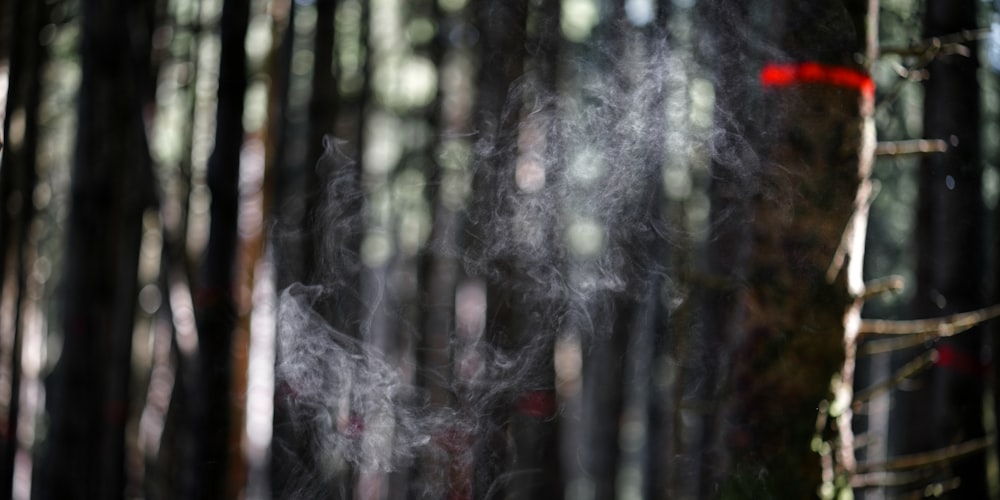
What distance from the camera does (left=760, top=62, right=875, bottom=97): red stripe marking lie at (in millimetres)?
1104

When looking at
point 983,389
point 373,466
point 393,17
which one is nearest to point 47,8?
point 393,17

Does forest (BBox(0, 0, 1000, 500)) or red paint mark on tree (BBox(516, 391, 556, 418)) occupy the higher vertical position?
forest (BBox(0, 0, 1000, 500))

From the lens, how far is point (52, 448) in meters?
2.87

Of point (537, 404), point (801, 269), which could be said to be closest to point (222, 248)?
point (801, 269)

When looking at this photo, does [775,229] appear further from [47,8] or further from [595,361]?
[47,8]


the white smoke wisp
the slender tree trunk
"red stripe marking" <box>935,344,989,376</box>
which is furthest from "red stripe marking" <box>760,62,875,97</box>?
"red stripe marking" <box>935,344,989,376</box>

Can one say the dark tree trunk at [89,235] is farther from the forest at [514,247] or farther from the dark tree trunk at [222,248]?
the dark tree trunk at [222,248]

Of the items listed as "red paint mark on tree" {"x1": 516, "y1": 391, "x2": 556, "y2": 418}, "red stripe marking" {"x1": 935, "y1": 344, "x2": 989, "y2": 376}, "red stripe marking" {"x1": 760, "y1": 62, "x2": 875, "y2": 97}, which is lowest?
"red paint mark on tree" {"x1": 516, "y1": 391, "x2": 556, "y2": 418}

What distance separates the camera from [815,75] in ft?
3.63

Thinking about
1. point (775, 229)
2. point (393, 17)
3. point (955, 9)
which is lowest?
point (775, 229)

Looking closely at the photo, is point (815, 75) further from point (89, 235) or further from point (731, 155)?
point (89, 235)

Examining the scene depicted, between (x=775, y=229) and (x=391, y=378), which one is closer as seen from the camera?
(x=775, y=229)

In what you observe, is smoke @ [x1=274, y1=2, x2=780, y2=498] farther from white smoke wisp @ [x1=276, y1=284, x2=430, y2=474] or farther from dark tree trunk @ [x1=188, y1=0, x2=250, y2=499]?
dark tree trunk @ [x1=188, y1=0, x2=250, y2=499]

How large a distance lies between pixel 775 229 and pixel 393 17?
3.93 meters
